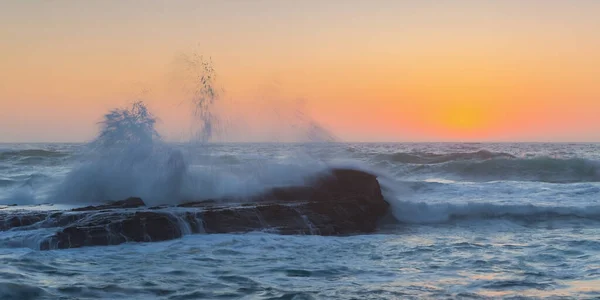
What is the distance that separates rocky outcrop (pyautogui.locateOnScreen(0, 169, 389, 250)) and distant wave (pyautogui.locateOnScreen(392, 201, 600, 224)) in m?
0.87

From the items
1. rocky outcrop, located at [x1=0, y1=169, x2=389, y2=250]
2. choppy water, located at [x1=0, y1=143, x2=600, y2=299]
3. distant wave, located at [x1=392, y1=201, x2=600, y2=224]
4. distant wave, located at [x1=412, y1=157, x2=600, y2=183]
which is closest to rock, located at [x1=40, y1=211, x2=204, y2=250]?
rocky outcrop, located at [x1=0, y1=169, x2=389, y2=250]

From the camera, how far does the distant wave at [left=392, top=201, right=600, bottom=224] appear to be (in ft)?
43.8

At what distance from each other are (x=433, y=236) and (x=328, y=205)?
2.29m

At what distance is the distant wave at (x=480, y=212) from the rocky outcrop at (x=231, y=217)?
0.87 metres

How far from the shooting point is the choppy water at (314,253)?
6469 millimetres

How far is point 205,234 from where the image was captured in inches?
385

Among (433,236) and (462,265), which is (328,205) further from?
(462,265)

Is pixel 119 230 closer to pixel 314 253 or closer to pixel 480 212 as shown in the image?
pixel 314 253

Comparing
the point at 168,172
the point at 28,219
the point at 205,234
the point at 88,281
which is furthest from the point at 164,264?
the point at 168,172

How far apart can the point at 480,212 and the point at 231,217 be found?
6.91 meters

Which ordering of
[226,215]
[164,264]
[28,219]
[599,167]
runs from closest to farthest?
1. [164,264]
2. [28,219]
3. [226,215]
4. [599,167]

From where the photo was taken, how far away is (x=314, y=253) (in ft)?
28.7

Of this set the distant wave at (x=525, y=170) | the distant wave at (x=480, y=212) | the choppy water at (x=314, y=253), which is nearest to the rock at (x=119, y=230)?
the choppy water at (x=314, y=253)

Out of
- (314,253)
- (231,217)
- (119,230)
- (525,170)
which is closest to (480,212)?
(314,253)
